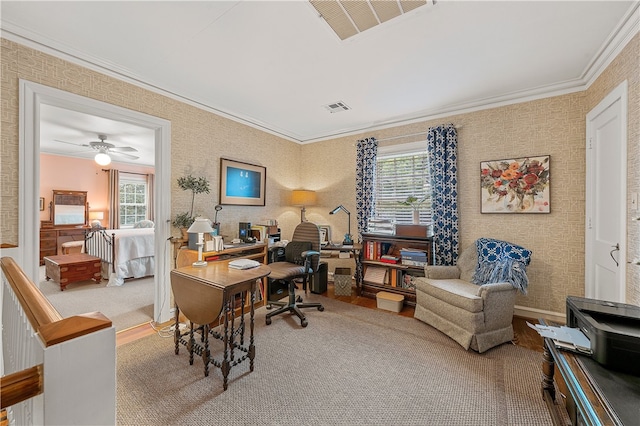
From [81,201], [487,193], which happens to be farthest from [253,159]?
[81,201]

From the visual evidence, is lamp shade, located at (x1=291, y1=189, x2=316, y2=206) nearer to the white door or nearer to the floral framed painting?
the floral framed painting

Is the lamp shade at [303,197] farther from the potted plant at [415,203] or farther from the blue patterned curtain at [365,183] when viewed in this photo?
the potted plant at [415,203]

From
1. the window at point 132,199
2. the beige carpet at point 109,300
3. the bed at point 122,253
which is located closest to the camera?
the beige carpet at point 109,300

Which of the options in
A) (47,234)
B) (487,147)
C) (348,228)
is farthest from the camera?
(47,234)

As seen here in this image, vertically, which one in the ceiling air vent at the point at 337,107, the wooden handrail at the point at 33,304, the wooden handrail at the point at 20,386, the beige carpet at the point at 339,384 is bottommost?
the beige carpet at the point at 339,384

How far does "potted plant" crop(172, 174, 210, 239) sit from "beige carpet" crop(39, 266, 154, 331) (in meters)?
1.09

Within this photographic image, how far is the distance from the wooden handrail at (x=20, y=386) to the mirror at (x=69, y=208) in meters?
7.38

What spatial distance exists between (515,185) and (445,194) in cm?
72

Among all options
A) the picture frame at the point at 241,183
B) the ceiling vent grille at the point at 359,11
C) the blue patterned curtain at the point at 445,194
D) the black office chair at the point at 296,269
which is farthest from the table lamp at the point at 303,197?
the ceiling vent grille at the point at 359,11

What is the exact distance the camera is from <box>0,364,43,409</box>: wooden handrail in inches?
20.5

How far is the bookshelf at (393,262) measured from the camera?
10.8 feet

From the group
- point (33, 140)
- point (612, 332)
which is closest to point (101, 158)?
point (33, 140)

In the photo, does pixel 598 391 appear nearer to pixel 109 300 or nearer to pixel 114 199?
pixel 109 300

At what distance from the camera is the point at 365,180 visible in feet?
13.0
